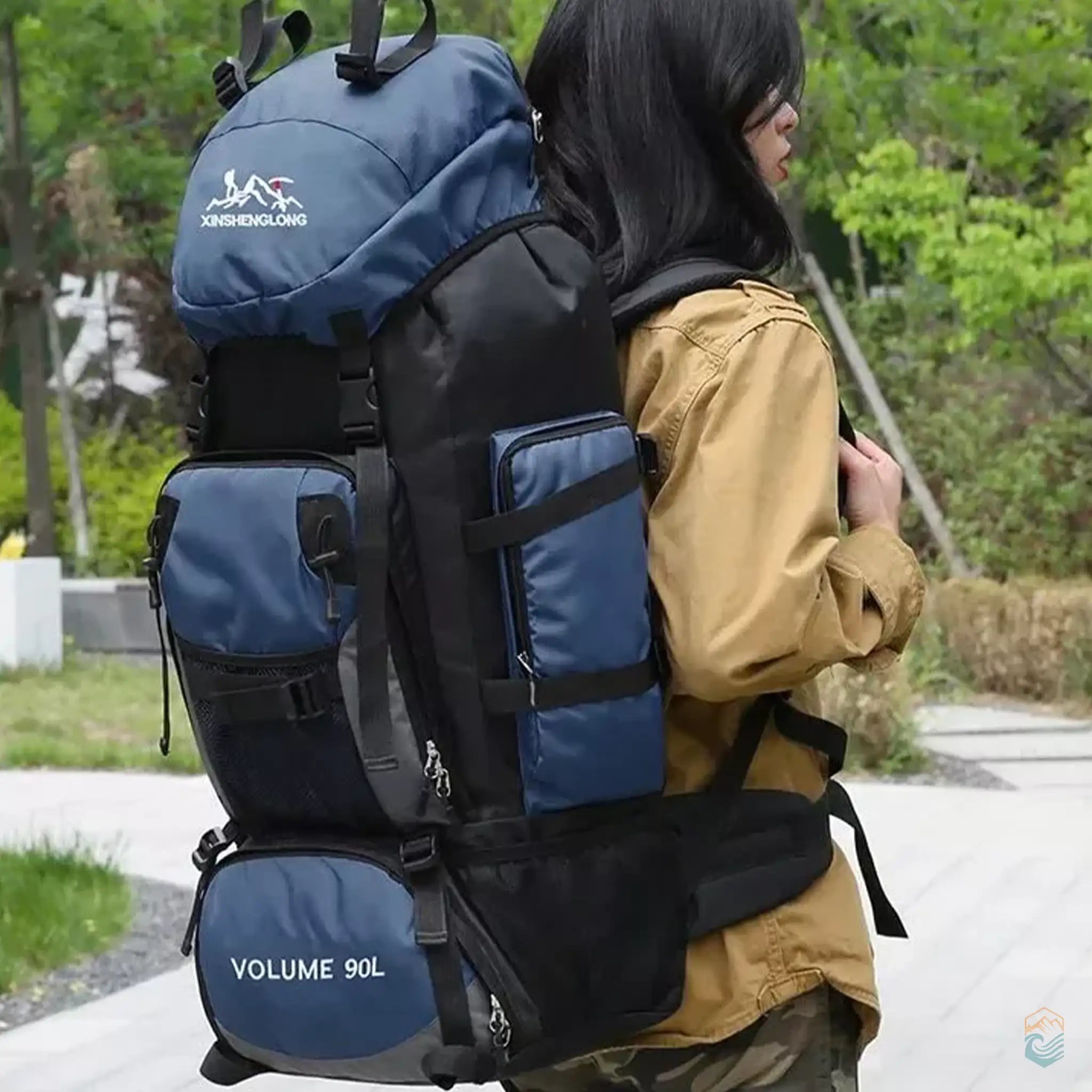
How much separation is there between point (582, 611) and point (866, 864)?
2.15ft

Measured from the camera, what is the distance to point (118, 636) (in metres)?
15.1

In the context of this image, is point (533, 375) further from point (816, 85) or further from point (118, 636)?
point (118, 636)

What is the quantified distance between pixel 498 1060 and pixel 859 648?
20.8 inches

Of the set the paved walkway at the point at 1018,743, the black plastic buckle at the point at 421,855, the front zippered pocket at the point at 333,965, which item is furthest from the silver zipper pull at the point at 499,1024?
the paved walkway at the point at 1018,743

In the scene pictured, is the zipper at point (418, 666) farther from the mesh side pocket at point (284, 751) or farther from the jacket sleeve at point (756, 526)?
the jacket sleeve at point (756, 526)

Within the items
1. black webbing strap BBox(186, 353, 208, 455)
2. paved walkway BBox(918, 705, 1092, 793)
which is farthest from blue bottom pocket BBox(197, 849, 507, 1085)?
paved walkway BBox(918, 705, 1092, 793)

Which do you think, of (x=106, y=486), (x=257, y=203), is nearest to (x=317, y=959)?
(x=257, y=203)

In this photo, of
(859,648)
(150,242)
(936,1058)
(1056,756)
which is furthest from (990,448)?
(859,648)

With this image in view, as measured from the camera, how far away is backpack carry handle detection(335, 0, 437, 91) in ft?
6.90

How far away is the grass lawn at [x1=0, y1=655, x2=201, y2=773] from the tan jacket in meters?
6.57

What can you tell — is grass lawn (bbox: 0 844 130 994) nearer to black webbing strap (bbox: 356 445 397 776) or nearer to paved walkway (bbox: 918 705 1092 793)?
paved walkway (bbox: 918 705 1092 793)

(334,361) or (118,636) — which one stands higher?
(334,361)

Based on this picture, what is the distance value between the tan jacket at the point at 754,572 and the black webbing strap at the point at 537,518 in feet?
0.28

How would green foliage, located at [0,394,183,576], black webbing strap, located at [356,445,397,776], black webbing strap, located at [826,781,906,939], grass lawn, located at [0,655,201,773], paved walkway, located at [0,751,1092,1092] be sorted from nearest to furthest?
1. black webbing strap, located at [356,445,397,776]
2. black webbing strap, located at [826,781,906,939]
3. paved walkway, located at [0,751,1092,1092]
4. grass lawn, located at [0,655,201,773]
5. green foliage, located at [0,394,183,576]
